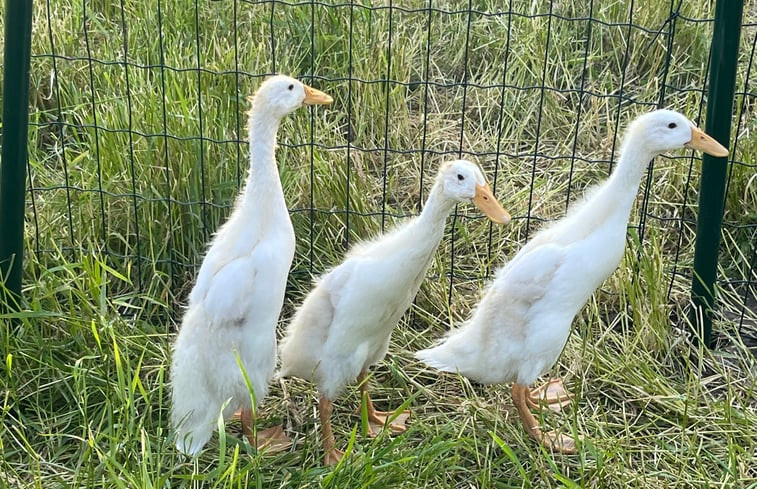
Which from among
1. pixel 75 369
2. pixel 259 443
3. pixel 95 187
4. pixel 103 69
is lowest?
pixel 259 443

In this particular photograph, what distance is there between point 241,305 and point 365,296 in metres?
0.39

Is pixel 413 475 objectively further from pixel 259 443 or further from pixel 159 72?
pixel 159 72

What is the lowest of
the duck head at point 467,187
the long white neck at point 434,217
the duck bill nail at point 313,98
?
the long white neck at point 434,217

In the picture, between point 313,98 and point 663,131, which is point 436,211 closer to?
point 313,98

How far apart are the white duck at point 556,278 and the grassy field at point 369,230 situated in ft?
0.57

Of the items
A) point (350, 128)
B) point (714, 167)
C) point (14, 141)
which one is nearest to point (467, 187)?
point (714, 167)

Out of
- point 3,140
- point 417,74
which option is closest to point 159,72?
point 3,140

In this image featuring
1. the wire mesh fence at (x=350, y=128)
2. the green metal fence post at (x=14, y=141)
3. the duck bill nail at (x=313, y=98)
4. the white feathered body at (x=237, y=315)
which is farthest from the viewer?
the wire mesh fence at (x=350, y=128)

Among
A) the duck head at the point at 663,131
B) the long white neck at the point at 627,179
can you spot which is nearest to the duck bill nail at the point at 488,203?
the long white neck at the point at 627,179

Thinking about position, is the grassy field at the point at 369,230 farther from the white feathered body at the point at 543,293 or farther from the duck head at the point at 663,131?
the duck head at the point at 663,131

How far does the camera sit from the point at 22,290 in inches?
152

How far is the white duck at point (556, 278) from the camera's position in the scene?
333 cm

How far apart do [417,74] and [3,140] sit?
2.41 meters

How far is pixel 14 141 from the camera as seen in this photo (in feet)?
11.9
